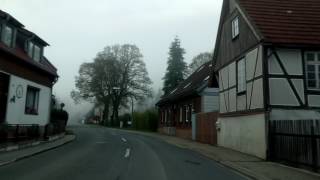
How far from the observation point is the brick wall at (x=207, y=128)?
92.7 feet

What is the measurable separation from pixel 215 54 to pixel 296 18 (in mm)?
7371

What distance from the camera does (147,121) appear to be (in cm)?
5753

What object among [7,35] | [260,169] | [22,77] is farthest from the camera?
[22,77]

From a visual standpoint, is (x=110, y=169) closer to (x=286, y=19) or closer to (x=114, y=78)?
(x=286, y=19)

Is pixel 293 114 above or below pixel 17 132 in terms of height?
above

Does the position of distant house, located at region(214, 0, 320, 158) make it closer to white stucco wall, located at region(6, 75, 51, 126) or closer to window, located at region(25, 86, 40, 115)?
white stucco wall, located at region(6, 75, 51, 126)

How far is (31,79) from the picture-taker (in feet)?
89.1

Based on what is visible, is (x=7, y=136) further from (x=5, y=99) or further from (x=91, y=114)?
(x=91, y=114)

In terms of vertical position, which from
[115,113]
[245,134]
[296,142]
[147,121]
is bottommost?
[296,142]

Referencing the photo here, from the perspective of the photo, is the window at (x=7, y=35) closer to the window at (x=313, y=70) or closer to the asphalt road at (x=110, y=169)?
the asphalt road at (x=110, y=169)

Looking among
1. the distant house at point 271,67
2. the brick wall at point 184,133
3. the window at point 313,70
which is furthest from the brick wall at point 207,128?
the window at point 313,70

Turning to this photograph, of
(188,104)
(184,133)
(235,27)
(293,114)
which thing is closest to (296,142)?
(293,114)

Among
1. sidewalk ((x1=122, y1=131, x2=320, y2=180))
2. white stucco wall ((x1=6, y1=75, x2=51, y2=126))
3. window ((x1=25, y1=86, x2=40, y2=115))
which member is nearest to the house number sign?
white stucco wall ((x1=6, y1=75, x2=51, y2=126))

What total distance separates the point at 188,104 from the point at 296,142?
23214 mm
